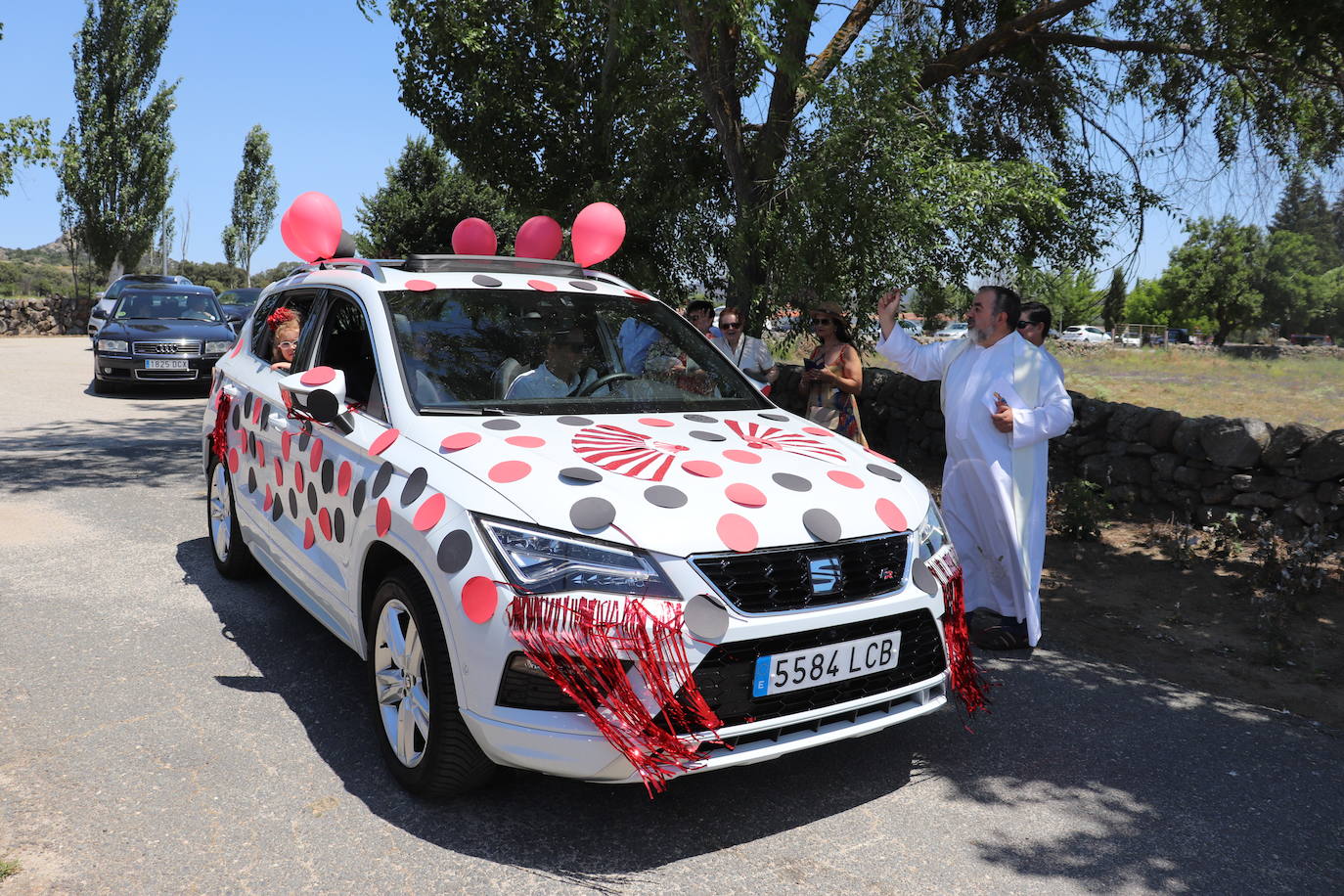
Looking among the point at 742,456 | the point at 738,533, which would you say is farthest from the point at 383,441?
the point at 738,533

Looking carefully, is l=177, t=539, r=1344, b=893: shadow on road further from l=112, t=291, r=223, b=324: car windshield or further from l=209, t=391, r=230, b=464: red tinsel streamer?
l=112, t=291, r=223, b=324: car windshield

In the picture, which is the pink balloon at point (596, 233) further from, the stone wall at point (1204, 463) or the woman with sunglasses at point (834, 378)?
the stone wall at point (1204, 463)

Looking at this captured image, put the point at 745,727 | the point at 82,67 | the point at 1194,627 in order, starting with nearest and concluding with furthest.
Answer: the point at 745,727 < the point at 1194,627 < the point at 82,67

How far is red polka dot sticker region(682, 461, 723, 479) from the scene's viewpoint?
3369 mm

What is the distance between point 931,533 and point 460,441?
1.66 m

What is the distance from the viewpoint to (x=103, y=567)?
6.21 meters

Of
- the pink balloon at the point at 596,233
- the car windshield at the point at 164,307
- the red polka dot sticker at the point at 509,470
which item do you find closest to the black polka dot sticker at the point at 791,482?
the red polka dot sticker at the point at 509,470

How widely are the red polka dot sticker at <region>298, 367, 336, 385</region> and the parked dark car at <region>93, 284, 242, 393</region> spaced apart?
12.8 m

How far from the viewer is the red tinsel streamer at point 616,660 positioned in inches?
115

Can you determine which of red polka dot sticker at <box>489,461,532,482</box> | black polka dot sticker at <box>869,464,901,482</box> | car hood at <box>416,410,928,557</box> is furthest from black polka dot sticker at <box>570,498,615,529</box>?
black polka dot sticker at <box>869,464,901,482</box>

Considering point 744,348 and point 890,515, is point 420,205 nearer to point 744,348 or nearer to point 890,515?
point 744,348

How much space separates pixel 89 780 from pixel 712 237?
287 inches

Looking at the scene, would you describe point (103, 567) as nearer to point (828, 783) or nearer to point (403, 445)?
point (403, 445)

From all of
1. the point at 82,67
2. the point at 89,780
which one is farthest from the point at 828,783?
the point at 82,67
